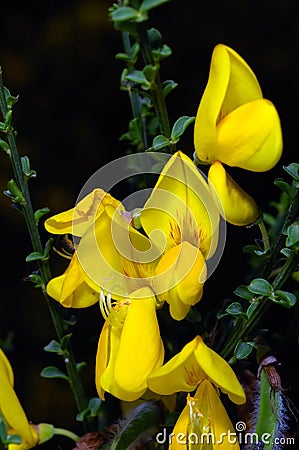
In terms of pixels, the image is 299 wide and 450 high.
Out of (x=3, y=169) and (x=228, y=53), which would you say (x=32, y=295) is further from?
(x=228, y=53)

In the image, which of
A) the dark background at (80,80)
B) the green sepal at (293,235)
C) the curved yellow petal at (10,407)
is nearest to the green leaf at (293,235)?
the green sepal at (293,235)

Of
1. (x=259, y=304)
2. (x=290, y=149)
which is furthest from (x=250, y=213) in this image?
(x=290, y=149)

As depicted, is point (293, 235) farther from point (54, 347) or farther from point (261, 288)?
point (54, 347)

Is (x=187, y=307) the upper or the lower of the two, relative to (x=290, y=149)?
upper

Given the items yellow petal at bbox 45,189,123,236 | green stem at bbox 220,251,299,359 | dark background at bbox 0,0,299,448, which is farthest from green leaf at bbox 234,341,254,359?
dark background at bbox 0,0,299,448

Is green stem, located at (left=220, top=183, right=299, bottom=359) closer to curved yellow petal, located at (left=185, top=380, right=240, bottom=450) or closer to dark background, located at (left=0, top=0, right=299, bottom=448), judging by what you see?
curved yellow petal, located at (left=185, top=380, right=240, bottom=450)

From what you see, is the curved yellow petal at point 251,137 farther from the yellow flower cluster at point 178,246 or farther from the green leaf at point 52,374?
the green leaf at point 52,374

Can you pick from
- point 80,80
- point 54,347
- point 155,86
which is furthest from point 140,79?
point 80,80
